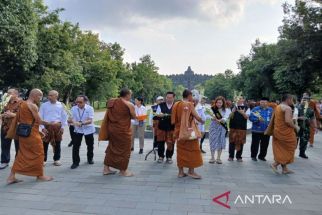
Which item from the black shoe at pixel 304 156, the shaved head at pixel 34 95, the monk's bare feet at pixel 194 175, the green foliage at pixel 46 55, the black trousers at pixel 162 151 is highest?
the green foliage at pixel 46 55

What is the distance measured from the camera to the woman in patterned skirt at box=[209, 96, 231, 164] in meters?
9.13

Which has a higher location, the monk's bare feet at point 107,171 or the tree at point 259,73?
the tree at point 259,73

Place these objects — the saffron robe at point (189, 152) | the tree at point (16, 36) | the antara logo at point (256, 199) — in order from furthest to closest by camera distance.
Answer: the tree at point (16, 36)
the saffron robe at point (189, 152)
the antara logo at point (256, 199)

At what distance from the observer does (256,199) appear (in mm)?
5797

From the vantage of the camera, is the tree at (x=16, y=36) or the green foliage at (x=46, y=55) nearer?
the tree at (x=16, y=36)

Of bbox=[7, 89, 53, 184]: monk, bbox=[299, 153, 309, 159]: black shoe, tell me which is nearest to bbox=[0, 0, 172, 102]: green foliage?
bbox=[7, 89, 53, 184]: monk

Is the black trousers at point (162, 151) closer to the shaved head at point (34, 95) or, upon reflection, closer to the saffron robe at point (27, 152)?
the saffron robe at point (27, 152)

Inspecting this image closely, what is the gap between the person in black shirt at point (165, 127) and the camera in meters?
8.88

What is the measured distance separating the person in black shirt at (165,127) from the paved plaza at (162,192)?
568 millimetres

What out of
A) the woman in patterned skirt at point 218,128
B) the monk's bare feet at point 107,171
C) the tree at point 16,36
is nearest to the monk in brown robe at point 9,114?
the monk's bare feet at point 107,171

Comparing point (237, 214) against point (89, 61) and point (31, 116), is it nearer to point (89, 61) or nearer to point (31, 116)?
point (31, 116)

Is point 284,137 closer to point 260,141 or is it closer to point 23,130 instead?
point 260,141

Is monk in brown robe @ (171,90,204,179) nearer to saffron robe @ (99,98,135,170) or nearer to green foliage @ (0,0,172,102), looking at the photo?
saffron robe @ (99,98,135,170)

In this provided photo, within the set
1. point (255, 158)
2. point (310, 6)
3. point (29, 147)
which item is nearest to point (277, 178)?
point (255, 158)
